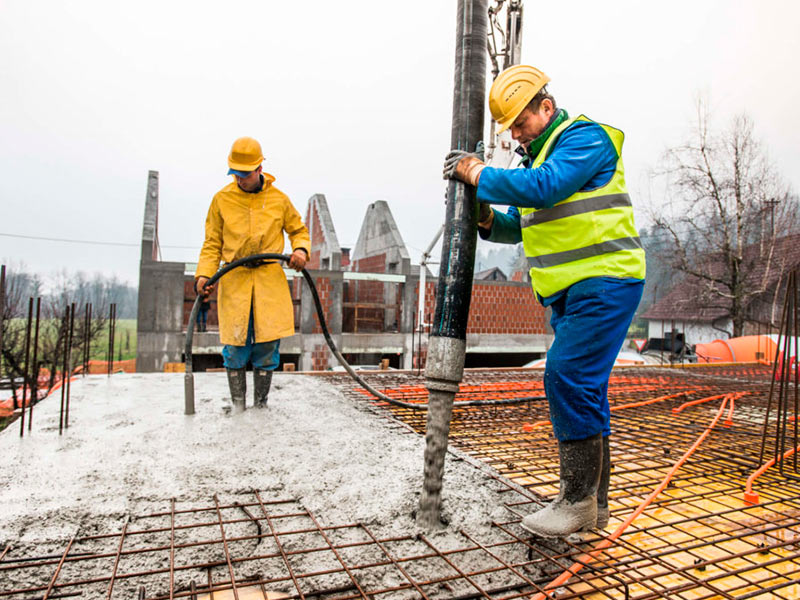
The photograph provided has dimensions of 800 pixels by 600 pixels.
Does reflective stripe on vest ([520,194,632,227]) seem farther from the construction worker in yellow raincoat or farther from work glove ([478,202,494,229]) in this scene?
the construction worker in yellow raincoat

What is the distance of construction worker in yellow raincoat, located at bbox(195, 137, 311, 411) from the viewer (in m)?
3.17

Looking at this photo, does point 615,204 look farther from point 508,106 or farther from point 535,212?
point 508,106

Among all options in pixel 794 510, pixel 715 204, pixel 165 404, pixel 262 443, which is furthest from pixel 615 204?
pixel 715 204

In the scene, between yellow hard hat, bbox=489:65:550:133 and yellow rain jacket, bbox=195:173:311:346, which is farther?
yellow rain jacket, bbox=195:173:311:346

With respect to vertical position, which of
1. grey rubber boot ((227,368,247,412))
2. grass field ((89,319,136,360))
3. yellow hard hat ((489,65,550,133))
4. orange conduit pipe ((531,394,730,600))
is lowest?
grass field ((89,319,136,360))

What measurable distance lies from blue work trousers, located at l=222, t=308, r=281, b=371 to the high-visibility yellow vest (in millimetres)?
2068

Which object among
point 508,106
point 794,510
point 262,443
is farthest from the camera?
point 262,443

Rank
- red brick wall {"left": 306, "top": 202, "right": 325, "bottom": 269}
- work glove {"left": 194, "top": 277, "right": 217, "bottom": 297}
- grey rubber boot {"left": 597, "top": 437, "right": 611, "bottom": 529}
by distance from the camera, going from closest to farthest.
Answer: grey rubber boot {"left": 597, "top": 437, "right": 611, "bottom": 529} < work glove {"left": 194, "top": 277, "right": 217, "bottom": 297} < red brick wall {"left": 306, "top": 202, "right": 325, "bottom": 269}

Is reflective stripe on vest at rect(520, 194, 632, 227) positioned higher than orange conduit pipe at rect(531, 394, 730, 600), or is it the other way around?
reflective stripe on vest at rect(520, 194, 632, 227)

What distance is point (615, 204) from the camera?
159 cm

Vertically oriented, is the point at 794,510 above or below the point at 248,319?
below

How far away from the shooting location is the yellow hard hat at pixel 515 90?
65.6 inches

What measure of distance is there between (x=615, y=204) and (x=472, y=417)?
2.07 metres

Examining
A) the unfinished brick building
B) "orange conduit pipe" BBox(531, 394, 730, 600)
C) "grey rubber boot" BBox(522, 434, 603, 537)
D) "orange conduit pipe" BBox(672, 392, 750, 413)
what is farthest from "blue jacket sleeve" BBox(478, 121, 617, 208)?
the unfinished brick building
